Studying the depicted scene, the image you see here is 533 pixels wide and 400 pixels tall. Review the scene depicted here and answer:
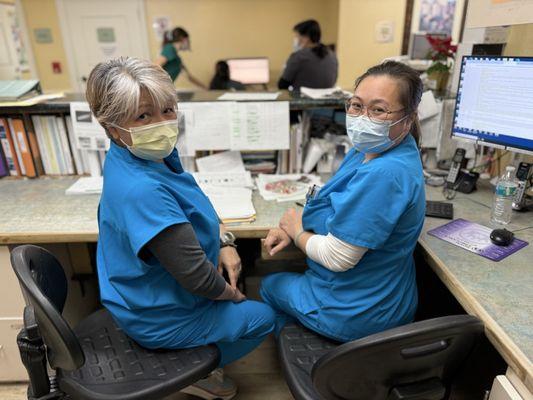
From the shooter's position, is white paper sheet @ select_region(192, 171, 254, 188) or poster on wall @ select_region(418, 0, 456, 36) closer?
white paper sheet @ select_region(192, 171, 254, 188)

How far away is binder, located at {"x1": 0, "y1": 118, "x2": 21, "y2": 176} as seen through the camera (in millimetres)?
1844

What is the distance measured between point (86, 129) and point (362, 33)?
12.3 feet

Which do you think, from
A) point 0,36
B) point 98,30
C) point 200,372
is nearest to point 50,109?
point 200,372

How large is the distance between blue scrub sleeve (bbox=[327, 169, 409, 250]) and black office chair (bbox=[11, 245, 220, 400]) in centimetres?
59

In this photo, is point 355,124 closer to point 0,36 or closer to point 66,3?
point 0,36

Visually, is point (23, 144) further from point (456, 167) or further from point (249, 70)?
point (249, 70)

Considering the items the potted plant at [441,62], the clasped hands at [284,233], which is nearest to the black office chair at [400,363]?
the clasped hands at [284,233]

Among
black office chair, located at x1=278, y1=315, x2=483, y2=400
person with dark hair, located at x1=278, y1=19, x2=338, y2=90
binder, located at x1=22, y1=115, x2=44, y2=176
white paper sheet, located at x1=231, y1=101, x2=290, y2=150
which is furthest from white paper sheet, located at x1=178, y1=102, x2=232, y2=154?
person with dark hair, located at x1=278, y1=19, x2=338, y2=90

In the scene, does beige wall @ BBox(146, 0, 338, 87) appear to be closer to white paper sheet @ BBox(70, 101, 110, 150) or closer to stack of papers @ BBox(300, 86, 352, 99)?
stack of papers @ BBox(300, 86, 352, 99)

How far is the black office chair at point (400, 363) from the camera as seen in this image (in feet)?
2.69

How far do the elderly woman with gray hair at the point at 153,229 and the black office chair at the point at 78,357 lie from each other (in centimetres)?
6

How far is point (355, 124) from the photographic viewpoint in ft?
3.79

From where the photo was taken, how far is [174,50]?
4.72 metres

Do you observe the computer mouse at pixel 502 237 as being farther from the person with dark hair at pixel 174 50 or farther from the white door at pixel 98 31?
the white door at pixel 98 31
